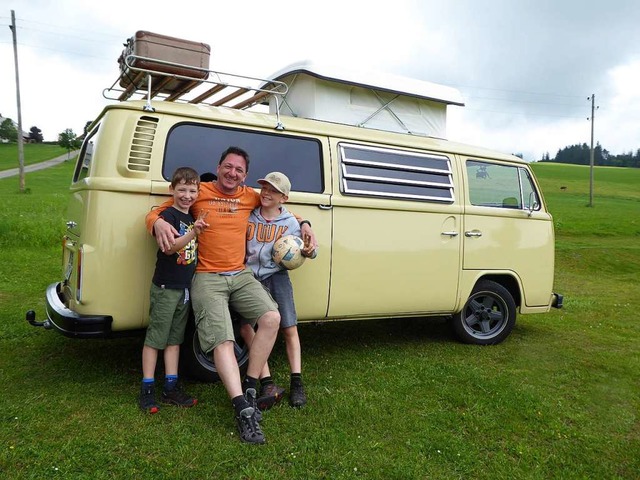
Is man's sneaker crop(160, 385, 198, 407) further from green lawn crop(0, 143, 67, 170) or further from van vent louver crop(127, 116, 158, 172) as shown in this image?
green lawn crop(0, 143, 67, 170)

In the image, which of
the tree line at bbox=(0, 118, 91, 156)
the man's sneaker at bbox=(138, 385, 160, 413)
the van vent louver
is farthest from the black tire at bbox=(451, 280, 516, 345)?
the tree line at bbox=(0, 118, 91, 156)

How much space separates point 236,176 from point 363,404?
1971 mm

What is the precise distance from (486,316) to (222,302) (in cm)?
327

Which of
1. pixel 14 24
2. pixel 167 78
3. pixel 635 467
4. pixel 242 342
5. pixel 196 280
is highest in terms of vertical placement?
pixel 14 24

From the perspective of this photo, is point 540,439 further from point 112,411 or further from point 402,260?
point 112,411

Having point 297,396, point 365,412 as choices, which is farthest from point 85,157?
point 365,412

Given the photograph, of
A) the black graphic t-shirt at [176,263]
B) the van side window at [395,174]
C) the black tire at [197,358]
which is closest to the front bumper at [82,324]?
the black graphic t-shirt at [176,263]

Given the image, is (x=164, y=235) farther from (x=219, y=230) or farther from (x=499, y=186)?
(x=499, y=186)

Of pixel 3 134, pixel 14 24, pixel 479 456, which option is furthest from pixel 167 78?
pixel 3 134

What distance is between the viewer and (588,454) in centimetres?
344

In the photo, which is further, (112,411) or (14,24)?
(14,24)

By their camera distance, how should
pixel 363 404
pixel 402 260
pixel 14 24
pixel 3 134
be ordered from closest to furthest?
pixel 363 404 < pixel 402 260 < pixel 14 24 < pixel 3 134

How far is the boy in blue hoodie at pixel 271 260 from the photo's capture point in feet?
13.0

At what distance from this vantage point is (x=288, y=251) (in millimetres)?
3918
